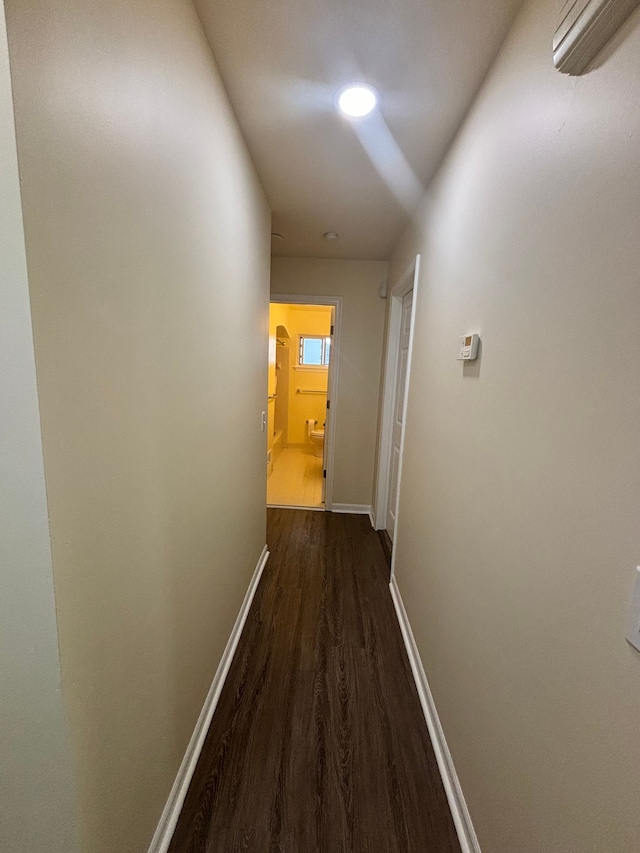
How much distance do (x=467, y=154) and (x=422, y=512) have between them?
1.59 metres

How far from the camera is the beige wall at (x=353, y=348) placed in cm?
310

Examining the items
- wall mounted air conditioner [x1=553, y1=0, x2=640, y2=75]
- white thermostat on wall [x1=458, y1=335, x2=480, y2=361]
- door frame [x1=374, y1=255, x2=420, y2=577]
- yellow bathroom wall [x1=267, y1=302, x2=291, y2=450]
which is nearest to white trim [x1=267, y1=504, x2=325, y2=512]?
door frame [x1=374, y1=255, x2=420, y2=577]

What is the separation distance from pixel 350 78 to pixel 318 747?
8.31ft

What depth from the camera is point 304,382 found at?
5926 mm

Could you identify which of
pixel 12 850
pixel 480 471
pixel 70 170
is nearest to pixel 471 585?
pixel 480 471

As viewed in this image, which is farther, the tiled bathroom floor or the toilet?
the toilet

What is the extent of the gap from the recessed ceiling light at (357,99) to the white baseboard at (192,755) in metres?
2.44

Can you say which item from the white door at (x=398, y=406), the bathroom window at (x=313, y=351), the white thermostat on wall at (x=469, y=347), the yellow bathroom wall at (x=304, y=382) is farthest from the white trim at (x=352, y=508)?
the bathroom window at (x=313, y=351)

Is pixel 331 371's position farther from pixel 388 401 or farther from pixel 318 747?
pixel 318 747

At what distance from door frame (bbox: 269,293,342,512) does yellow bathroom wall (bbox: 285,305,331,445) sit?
2489 millimetres

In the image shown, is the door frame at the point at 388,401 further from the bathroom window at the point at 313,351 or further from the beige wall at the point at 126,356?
the bathroom window at the point at 313,351

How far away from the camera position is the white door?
2607mm

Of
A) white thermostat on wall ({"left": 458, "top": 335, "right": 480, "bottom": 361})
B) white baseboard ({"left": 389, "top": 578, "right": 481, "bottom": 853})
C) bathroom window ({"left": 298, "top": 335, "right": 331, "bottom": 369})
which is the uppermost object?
bathroom window ({"left": 298, "top": 335, "right": 331, "bottom": 369})

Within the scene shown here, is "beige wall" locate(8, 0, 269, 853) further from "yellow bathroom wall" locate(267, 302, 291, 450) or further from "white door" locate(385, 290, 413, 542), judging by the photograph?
"yellow bathroom wall" locate(267, 302, 291, 450)
